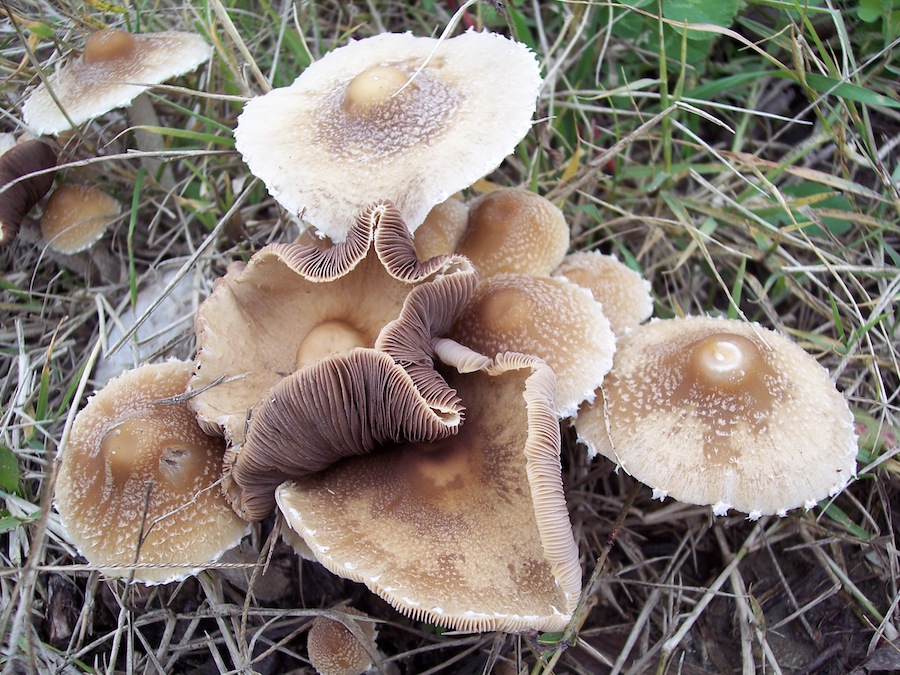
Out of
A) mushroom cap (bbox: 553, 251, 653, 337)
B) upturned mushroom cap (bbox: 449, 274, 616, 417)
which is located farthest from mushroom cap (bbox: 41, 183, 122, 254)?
mushroom cap (bbox: 553, 251, 653, 337)

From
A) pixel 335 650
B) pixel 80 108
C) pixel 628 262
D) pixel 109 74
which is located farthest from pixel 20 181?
pixel 628 262

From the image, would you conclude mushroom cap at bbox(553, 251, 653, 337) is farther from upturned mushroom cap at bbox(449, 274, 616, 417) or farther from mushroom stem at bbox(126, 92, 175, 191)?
mushroom stem at bbox(126, 92, 175, 191)

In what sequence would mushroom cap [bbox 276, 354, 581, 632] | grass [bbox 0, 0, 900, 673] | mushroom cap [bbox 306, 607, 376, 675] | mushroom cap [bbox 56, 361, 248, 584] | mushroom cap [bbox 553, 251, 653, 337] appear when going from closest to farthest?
mushroom cap [bbox 276, 354, 581, 632]
mushroom cap [bbox 56, 361, 248, 584]
mushroom cap [bbox 306, 607, 376, 675]
grass [bbox 0, 0, 900, 673]
mushroom cap [bbox 553, 251, 653, 337]

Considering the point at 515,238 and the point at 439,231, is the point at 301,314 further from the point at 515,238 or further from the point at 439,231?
the point at 515,238

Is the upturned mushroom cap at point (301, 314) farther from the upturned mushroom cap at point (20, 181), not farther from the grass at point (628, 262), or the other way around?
the upturned mushroom cap at point (20, 181)

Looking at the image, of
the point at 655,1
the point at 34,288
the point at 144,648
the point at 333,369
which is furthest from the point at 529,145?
the point at 144,648

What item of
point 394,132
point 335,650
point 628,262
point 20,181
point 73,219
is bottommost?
point 335,650
